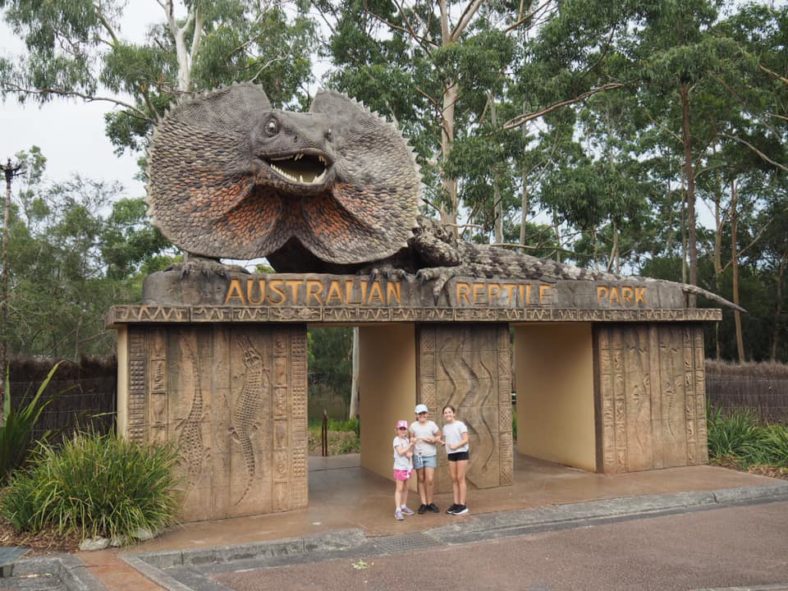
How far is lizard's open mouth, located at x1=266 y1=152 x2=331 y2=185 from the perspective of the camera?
681 centimetres

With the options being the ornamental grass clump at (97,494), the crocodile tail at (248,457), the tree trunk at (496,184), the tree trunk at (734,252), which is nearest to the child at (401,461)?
the crocodile tail at (248,457)

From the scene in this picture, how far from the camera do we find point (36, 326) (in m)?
14.1

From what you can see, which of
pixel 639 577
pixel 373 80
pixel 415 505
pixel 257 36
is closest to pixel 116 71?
pixel 257 36

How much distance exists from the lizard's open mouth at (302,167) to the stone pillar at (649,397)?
14.0ft

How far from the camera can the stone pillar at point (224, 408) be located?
648 cm

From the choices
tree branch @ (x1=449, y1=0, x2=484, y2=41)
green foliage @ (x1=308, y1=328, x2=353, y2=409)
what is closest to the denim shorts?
tree branch @ (x1=449, y1=0, x2=484, y2=41)

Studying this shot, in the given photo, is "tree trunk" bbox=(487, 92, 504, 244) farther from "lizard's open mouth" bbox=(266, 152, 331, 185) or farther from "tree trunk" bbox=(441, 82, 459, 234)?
"lizard's open mouth" bbox=(266, 152, 331, 185)

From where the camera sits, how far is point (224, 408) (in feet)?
22.2

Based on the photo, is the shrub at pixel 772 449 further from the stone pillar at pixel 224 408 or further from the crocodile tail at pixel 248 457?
the crocodile tail at pixel 248 457

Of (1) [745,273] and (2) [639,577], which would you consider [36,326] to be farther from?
(1) [745,273]

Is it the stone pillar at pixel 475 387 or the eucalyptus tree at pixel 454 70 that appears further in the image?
the eucalyptus tree at pixel 454 70

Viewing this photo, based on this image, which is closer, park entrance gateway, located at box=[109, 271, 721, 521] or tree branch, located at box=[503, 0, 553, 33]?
park entrance gateway, located at box=[109, 271, 721, 521]

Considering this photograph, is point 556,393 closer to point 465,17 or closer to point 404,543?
point 404,543

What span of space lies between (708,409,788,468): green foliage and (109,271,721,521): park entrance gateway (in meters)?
0.58
